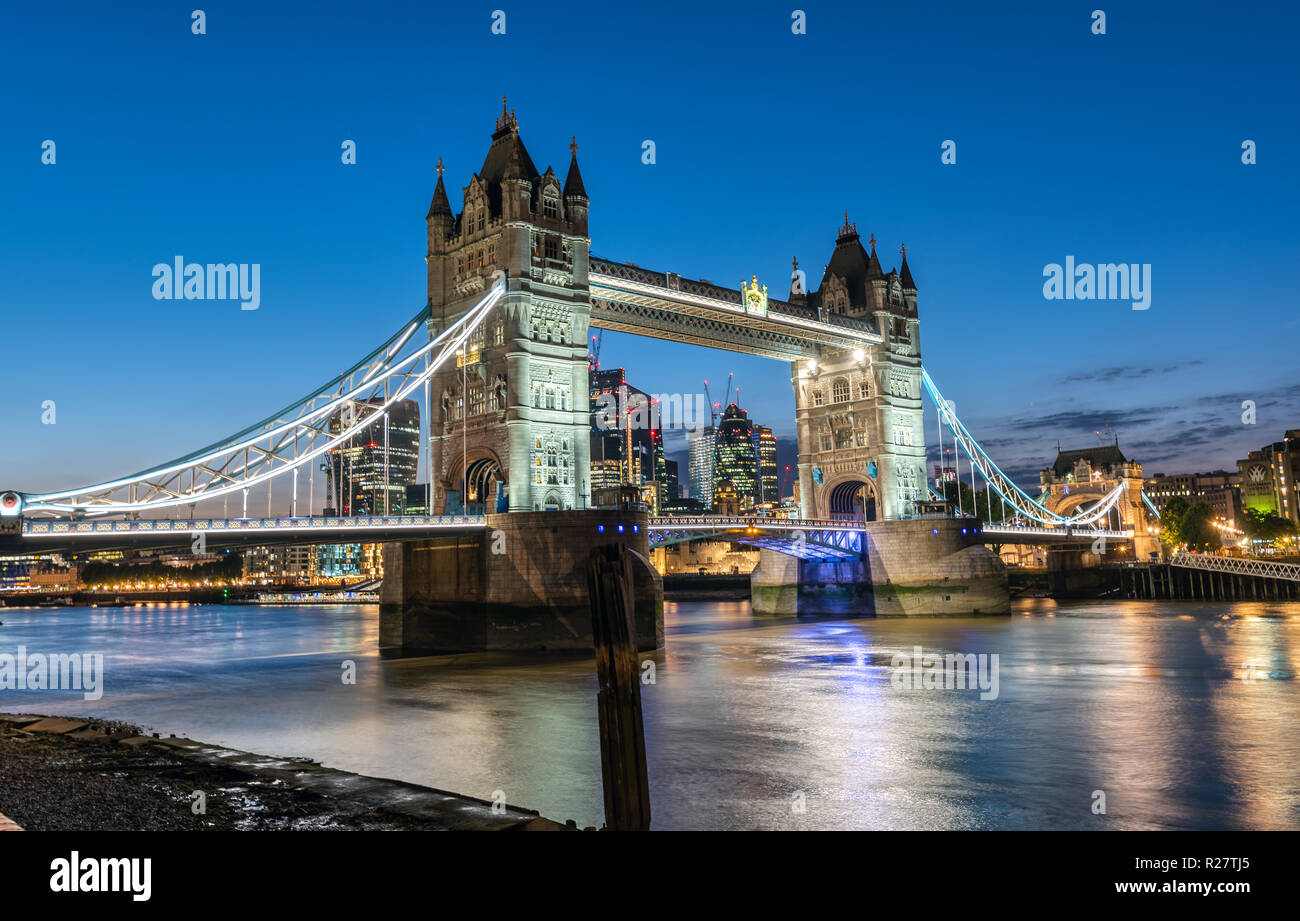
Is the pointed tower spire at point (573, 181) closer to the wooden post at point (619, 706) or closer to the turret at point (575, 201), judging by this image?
the turret at point (575, 201)

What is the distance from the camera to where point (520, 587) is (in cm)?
3722

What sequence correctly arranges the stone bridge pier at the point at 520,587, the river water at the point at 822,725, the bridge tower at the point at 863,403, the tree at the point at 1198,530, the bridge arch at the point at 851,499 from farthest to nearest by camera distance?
1. the tree at the point at 1198,530
2. the bridge arch at the point at 851,499
3. the bridge tower at the point at 863,403
4. the stone bridge pier at the point at 520,587
5. the river water at the point at 822,725

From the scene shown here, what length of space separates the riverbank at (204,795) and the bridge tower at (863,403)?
49868mm

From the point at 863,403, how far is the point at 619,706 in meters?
54.7

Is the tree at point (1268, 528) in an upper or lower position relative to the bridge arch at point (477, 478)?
lower

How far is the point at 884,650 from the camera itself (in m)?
39.2

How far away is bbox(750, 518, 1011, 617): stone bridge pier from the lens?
56719 millimetres

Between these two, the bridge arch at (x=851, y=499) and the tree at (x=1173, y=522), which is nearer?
the bridge arch at (x=851, y=499)

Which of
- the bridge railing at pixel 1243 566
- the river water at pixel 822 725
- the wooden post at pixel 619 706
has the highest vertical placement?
the wooden post at pixel 619 706

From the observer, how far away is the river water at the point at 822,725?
14320 millimetres

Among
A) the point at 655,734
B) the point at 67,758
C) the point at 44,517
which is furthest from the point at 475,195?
the point at 67,758

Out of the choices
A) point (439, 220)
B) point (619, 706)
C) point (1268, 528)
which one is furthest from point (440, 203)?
point (1268, 528)

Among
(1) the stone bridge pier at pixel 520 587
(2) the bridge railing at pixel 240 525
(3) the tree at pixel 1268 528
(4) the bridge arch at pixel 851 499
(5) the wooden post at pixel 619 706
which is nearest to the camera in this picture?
(5) the wooden post at pixel 619 706

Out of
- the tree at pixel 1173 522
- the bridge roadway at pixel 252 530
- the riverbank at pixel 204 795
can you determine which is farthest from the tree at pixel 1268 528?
the riverbank at pixel 204 795
